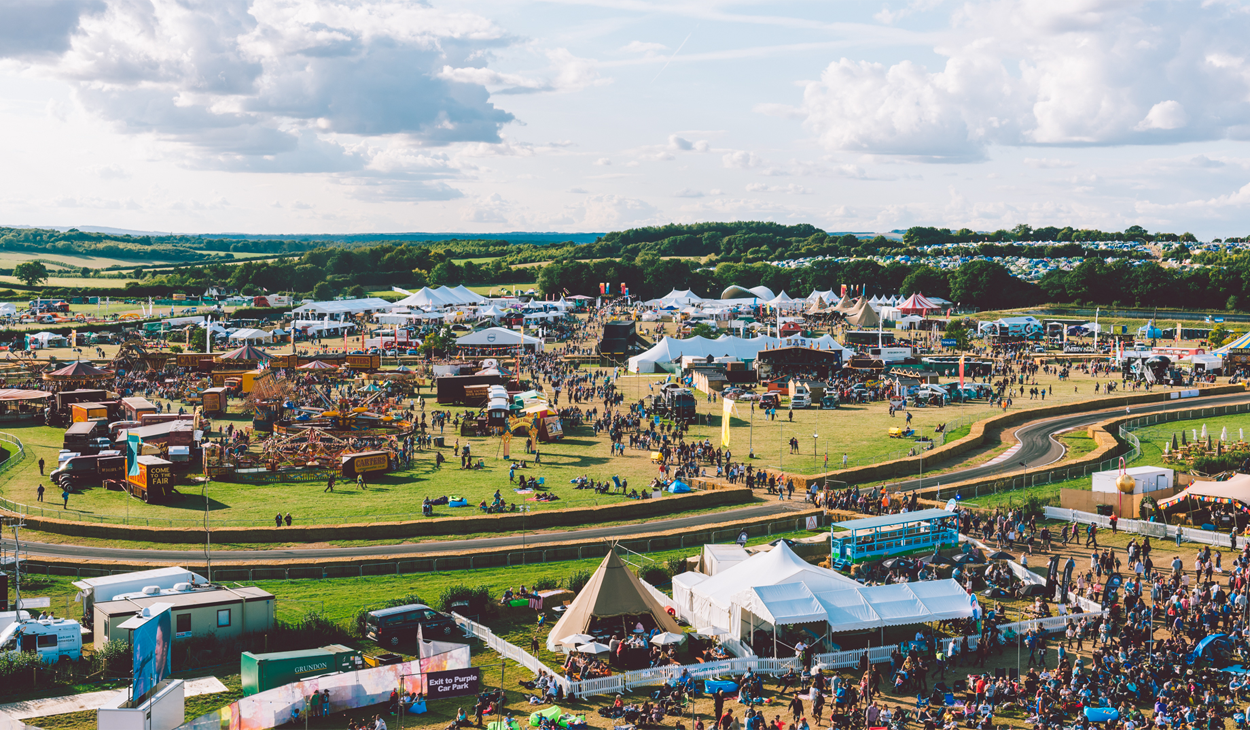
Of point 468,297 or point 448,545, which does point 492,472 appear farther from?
point 468,297

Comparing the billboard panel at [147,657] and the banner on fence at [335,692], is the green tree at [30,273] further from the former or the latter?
the billboard panel at [147,657]

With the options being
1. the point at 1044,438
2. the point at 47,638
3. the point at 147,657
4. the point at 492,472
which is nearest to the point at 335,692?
the point at 147,657

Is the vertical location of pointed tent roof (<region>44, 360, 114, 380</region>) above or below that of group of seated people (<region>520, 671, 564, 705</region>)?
above

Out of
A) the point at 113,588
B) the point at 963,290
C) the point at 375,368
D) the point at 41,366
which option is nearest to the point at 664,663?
the point at 113,588

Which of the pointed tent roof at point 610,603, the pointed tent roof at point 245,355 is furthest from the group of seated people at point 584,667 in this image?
the pointed tent roof at point 245,355

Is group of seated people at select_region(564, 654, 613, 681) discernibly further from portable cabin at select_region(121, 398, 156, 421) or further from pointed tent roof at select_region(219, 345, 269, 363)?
pointed tent roof at select_region(219, 345, 269, 363)

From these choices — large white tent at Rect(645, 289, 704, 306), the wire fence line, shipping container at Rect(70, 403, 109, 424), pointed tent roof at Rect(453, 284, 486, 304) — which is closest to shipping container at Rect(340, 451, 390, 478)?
shipping container at Rect(70, 403, 109, 424)

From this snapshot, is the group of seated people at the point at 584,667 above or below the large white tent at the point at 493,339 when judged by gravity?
below
